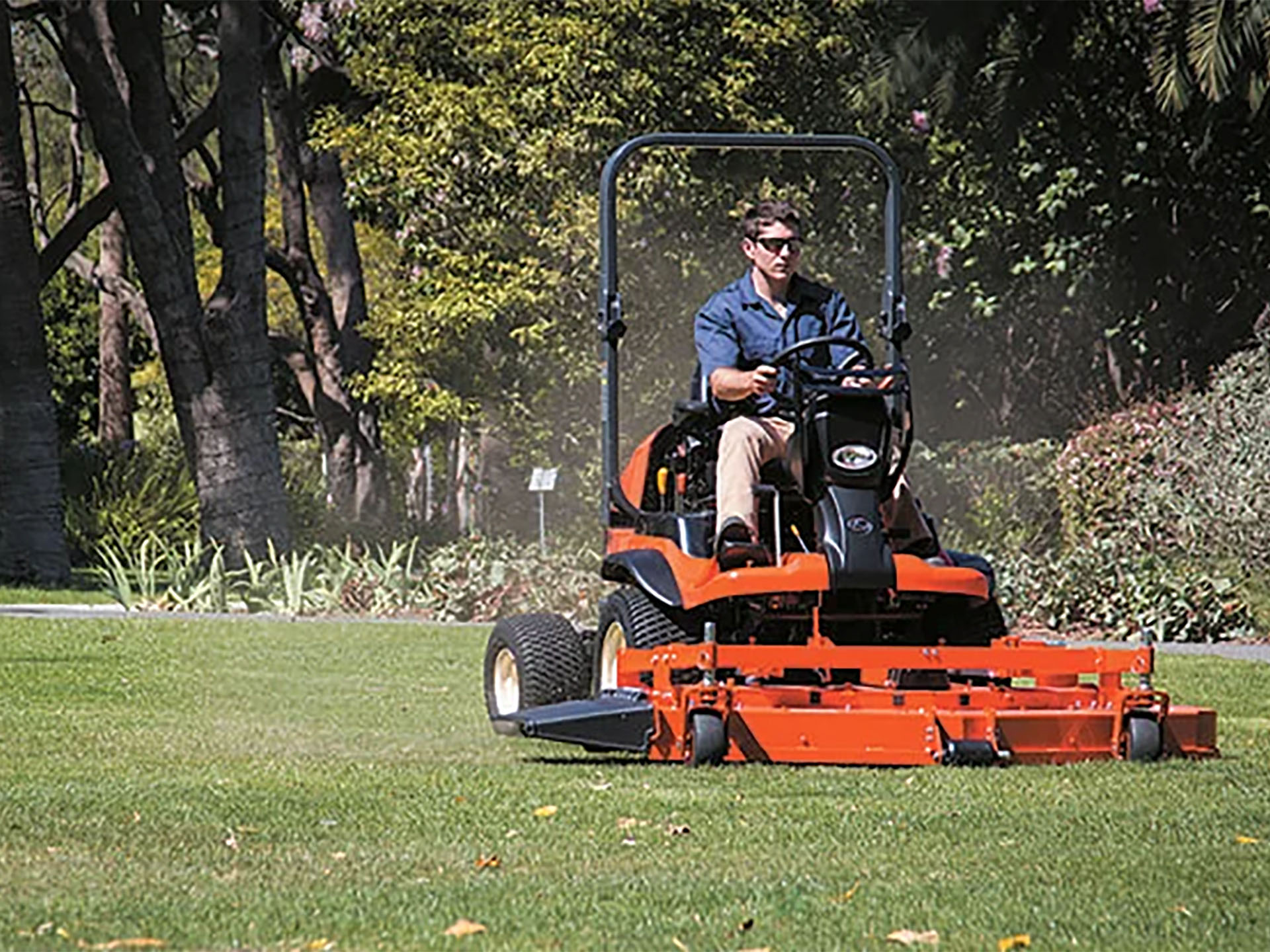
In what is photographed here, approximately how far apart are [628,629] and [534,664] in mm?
636

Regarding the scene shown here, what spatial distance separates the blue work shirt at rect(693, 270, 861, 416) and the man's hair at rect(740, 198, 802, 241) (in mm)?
188

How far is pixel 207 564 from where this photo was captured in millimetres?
24531

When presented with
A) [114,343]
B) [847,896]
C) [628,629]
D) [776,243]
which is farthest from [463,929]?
[114,343]

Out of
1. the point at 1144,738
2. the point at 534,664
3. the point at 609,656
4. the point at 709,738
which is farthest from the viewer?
the point at 534,664

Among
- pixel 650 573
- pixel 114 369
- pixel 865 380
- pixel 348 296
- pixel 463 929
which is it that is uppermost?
pixel 348 296

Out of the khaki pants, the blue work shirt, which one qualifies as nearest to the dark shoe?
the khaki pants

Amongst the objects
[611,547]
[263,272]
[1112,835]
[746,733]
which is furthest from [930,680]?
[263,272]

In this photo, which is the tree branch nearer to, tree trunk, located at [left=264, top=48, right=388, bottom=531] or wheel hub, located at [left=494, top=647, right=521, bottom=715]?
tree trunk, located at [left=264, top=48, right=388, bottom=531]

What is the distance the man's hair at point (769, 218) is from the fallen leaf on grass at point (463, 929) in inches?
180

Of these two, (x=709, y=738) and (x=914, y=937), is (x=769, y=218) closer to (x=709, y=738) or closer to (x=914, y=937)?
(x=709, y=738)

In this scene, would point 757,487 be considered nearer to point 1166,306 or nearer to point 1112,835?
point 1112,835

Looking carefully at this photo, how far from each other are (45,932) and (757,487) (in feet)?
13.9

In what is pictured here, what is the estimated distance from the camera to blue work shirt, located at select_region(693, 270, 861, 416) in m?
9.66

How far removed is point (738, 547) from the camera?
364 inches
